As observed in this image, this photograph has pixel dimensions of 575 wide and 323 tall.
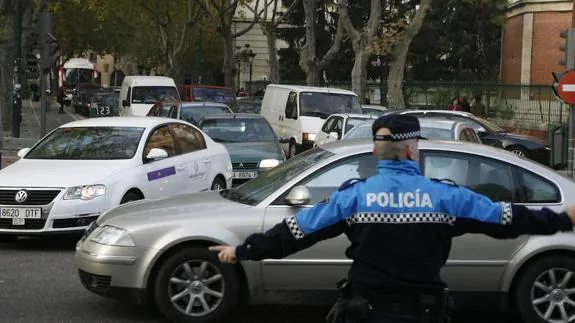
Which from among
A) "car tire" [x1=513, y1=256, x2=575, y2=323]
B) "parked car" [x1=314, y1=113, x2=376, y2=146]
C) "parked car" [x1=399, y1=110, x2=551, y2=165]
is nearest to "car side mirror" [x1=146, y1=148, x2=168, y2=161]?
"car tire" [x1=513, y1=256, x2=575, y2=323]

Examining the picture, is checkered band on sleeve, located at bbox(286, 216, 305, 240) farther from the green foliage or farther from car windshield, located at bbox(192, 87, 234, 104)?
the green foliage

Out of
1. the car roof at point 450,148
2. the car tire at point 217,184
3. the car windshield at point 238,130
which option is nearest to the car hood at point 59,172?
the car tire at point 217,184

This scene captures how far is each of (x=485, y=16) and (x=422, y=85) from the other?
1978cm

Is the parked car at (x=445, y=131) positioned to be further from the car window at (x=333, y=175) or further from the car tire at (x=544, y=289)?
the car tire at (x=544, y=289)

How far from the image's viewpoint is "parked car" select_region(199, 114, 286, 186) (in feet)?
51.6

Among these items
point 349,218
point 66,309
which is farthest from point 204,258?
point 349,218

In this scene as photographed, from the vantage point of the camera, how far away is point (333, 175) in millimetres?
6398

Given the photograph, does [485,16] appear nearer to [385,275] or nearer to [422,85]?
[422,85]

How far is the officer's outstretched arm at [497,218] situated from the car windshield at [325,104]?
19449mm

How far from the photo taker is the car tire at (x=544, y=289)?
6.14 m

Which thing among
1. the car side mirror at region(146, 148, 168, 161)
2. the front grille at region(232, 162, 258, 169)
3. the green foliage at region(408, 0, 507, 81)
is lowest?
the front grille at region(232, 162, 258, 169)

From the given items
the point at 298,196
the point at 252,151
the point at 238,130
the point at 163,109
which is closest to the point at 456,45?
the point at 163,109

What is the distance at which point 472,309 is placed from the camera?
668 centimetres

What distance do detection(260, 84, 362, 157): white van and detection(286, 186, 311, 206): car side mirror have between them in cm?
1597
